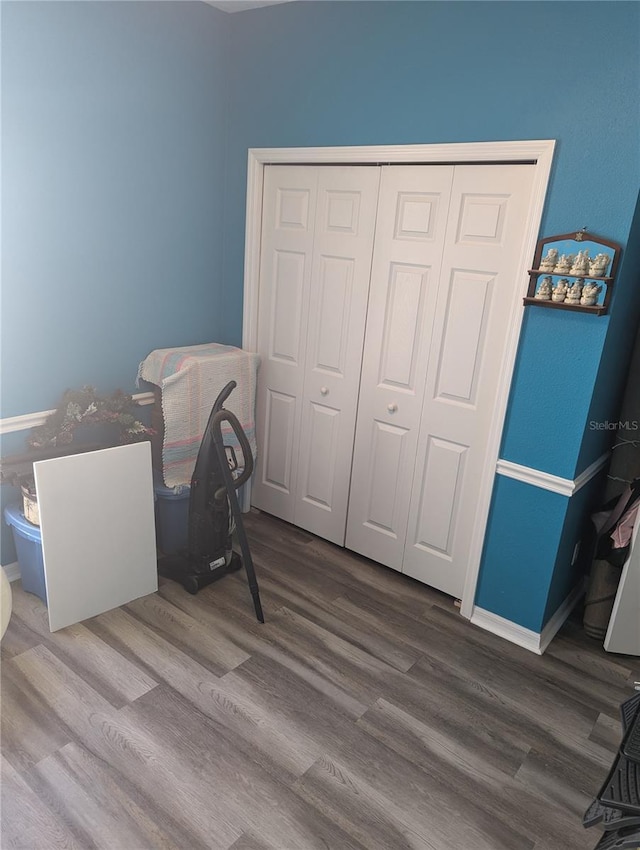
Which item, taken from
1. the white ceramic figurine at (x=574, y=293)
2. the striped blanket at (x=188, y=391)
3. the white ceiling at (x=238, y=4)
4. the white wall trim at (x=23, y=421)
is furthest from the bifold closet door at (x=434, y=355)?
the white wall trim at (x=23, y=421)

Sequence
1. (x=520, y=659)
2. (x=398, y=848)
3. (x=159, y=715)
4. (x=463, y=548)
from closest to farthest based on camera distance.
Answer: (x=398, y=848) < (x=159, y=715) < (x=520, y=659) < (x=463, y=548)

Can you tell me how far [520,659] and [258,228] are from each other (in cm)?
248

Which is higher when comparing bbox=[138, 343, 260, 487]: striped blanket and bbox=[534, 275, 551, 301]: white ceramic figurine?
bbox=[534, 275, 551, 301]: white ceramic figurine

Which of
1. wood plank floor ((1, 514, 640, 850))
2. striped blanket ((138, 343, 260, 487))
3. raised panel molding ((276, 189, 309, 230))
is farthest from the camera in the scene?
raised panel molding ((276, 189, 309, 230))

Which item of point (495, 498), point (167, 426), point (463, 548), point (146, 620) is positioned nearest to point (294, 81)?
point (167, 426)

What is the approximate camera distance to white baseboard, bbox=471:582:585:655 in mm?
2697

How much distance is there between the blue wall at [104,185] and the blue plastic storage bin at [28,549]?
1.51 ft

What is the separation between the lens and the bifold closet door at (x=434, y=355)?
2533 millimetres

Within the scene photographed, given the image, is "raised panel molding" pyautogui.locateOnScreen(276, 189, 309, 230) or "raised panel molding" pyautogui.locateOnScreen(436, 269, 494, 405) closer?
"raised panel molding" pyautogui.locateOnScreen(436, 269, 494, 405)

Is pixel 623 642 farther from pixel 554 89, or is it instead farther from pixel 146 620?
pixel 554 89

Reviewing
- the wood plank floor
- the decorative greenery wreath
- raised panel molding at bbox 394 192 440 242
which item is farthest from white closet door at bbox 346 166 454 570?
the decorative greenery wreath

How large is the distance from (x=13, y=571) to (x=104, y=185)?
1.85 meters

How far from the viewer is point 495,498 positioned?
2680 millimetres

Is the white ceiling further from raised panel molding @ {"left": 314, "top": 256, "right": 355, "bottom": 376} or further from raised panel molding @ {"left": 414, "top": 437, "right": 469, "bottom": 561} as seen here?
raised panel molding @ {"left": 414, "top": 437, "right": 469, "bottom": 561}
